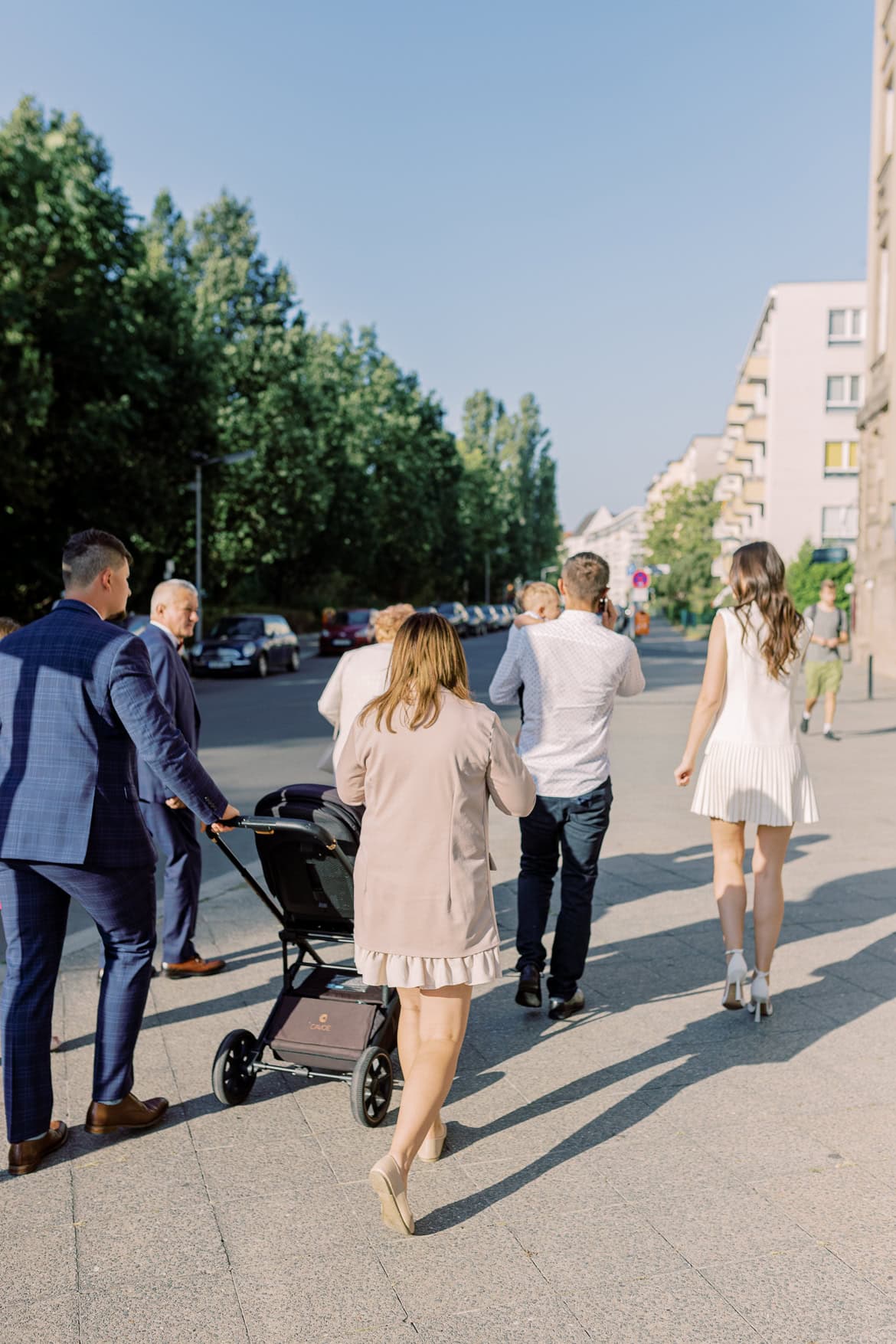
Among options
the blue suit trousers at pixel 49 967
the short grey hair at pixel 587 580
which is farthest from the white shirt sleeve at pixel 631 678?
the blue suit trousers at pixel 49 967

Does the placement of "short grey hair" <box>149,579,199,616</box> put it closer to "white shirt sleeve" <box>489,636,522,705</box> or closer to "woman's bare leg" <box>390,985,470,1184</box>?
"white shirt sleeve" <box>489,636,522,705</box>

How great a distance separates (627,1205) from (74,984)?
3.09 metres

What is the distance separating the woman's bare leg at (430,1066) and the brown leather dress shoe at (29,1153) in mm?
1167

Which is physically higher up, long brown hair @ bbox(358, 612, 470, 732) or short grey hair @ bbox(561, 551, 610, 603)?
short grey hair @ bbox(561, 551, 610, 603)

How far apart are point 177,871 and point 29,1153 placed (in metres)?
2.02

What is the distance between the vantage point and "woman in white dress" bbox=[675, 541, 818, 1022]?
4969 millimetres

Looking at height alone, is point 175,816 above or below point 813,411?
below

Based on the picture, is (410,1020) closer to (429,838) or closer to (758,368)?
(429,838)

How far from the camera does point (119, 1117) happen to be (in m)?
3.91

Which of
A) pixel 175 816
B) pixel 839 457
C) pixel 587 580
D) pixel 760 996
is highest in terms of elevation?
pixel 839 457

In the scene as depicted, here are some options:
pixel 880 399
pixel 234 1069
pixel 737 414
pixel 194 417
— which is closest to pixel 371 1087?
pixel 234 1069

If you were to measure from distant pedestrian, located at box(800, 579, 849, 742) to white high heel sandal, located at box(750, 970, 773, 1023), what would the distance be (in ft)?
32.7

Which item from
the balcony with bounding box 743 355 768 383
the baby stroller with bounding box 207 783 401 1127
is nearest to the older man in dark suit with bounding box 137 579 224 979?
the baby stroller with bounding box 207 783 401 1127

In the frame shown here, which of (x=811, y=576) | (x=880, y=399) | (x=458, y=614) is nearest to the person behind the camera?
(x=880, y=399)
